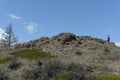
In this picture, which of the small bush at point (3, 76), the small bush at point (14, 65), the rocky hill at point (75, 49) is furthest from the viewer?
the rocky hill at point (75, 49)

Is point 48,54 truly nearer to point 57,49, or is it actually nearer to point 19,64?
point 57,49

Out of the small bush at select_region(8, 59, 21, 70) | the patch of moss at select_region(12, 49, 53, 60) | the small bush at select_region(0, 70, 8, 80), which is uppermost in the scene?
the patch of moss at select_region(12, 49, 53, 60)

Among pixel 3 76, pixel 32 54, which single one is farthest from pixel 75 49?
pixel 3 76

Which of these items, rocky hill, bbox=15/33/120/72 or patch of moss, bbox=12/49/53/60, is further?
patch of moss, bbox=12/49/53/60

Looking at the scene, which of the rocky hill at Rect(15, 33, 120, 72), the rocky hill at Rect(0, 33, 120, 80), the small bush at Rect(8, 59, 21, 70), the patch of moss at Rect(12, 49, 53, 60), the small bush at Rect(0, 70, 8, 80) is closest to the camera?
the small bush at Rect(0, 70, 8, 80)

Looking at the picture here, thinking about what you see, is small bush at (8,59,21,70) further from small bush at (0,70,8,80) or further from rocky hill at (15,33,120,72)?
rocky hill at (15,33,120,72)

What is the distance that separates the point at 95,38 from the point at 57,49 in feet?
37.8

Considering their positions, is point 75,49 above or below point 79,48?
below

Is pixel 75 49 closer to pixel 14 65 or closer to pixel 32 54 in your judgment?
pixel 32 54

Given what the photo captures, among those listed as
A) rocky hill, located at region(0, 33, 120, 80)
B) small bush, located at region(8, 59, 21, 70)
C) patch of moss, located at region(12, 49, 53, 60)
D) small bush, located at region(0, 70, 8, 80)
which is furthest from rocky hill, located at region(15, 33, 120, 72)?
small bush, located at region(0, 70, 8, 80)

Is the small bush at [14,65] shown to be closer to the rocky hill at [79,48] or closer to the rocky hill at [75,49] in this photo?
the rocky hill at [75,49]

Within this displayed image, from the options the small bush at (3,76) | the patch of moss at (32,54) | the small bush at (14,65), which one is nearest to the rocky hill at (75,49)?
the patch of moss at (32,54)

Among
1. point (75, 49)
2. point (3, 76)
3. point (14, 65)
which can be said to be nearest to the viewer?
point (3, 76)

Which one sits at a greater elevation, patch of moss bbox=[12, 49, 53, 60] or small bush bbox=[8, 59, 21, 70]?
patch of moss bbox=[12, 49, 53, 60]
